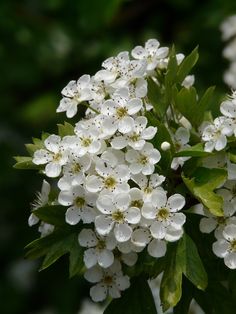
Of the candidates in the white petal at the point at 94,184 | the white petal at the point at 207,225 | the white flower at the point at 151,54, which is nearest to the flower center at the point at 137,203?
the white petal at the point at 94,184

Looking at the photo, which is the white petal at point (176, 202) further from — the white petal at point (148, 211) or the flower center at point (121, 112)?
the flower center at point (121, 112)

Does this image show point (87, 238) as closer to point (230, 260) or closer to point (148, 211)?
point (148, 211)

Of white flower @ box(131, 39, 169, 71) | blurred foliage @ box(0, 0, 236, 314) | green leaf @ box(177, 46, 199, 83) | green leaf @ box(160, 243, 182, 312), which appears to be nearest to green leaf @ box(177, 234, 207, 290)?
green leaf @ box(160, 243, 182, 312)

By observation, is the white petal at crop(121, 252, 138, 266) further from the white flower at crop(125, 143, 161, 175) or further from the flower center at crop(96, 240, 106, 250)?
the white flower at crop(125, 143, 161, 175)

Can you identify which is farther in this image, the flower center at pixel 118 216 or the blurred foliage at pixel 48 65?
the blurred foliage at pixel 48 65

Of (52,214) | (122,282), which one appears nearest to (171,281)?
(122,282)

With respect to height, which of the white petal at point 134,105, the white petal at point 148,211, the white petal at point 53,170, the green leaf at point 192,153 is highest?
the white petal at point 134,105

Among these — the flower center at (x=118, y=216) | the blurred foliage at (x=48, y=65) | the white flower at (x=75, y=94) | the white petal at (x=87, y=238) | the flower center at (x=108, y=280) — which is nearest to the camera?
the flower center at (x=118, y=216)

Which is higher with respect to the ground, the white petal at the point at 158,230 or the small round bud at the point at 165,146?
the small round bud at the point at 165,146
